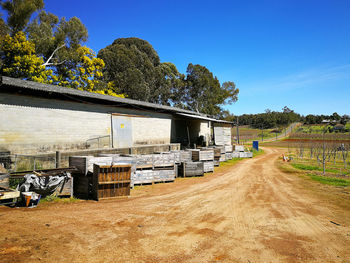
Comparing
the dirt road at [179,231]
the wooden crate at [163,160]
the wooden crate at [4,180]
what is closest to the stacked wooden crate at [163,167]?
the wooden crate at [163,160]

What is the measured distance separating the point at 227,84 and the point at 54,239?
52529mm

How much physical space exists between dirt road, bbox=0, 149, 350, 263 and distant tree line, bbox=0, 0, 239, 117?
21233 mm

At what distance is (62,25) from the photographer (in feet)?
101

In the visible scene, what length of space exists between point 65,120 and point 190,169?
8314 millimetres

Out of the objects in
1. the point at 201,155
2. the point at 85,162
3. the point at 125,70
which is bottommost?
the point at 201,155

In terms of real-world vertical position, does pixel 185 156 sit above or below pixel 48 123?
below


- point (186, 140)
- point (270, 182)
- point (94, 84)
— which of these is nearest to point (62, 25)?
point (94, 84)

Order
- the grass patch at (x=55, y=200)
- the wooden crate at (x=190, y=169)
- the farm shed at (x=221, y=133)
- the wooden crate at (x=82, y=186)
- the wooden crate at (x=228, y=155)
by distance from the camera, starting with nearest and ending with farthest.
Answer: the grass patch at (x=55, y=200), the wooden crate at (x=82, y=186), the wooden crate at (x=190, y=169), the wooden crate at (x=228, y=155), the farm shed at (x=221, y=133)

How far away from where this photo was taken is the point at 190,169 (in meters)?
13.6

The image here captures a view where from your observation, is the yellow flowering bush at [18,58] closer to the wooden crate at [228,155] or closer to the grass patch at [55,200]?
the grass patch at [55,200]

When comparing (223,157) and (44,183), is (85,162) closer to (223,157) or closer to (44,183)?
(44,183)

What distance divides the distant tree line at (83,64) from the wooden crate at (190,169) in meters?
18.7

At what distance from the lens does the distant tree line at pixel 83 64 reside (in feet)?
72.5

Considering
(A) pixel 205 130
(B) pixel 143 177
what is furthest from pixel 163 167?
(A) pixel 205 130
